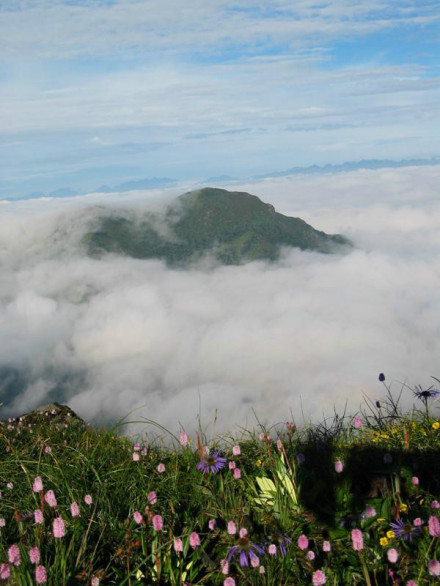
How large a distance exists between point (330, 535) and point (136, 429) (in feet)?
16.5

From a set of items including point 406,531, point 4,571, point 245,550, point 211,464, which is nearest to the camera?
point 4,571

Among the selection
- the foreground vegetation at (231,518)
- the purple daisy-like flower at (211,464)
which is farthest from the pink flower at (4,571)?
the purple daisy-like flower at (211,464)

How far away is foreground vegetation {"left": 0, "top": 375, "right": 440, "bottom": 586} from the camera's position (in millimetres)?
4105

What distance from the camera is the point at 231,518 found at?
485 cm

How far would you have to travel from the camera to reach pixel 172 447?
24.7ft

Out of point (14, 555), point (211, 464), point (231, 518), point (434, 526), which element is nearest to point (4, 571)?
point (14, 555)

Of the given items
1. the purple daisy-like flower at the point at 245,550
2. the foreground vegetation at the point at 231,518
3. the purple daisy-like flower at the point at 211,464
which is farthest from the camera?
the purple daisy-like flower at the point at 211,464

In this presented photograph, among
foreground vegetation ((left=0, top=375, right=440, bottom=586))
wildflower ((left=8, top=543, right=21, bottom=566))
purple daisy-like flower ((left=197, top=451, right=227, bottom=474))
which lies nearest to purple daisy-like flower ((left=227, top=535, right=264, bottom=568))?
foreground vegetation ((left=0, top=375, right=440, bottom=586))

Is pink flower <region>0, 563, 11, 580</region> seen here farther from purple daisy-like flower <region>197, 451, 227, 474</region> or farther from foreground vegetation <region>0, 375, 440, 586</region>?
purple daisy-like flower <region>197, 451, 227, 474</region>

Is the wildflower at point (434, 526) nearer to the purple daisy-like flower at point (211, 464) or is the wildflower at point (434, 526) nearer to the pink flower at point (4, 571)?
the purple daisy-like flower at point (211, 464)

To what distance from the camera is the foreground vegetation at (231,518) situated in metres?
4.11

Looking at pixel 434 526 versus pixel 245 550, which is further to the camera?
pixel 245 550

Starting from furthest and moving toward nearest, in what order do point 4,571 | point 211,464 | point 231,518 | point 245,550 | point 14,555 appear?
point 211,464 → point 231,518 → point 245,550 → point 4,571 → point 14,555

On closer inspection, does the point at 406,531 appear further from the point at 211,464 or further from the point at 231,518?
the point at 211,464
